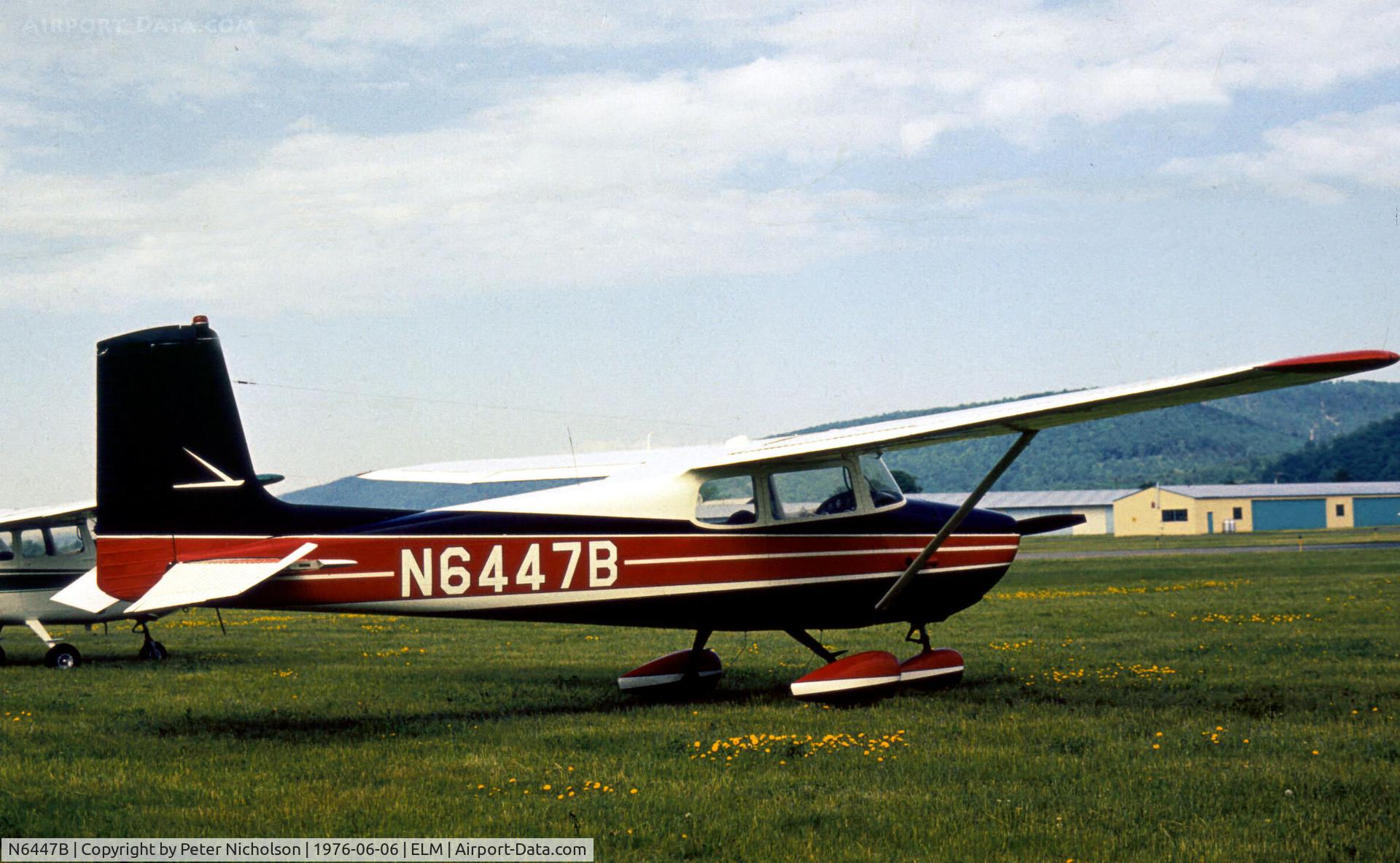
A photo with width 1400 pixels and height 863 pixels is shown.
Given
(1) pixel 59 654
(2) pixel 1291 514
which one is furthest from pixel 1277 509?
(1) pixel 59 654

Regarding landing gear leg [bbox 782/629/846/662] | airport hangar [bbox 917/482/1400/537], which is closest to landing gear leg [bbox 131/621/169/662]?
landing gear leg [bbox 782/629/846/662]

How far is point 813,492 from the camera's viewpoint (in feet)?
37.9

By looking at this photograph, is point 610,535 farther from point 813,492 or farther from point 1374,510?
point 1374,510

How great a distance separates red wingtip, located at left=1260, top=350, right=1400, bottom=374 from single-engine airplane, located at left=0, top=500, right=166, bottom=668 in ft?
46.1

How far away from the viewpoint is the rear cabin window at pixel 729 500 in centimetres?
1100

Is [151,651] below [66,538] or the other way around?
below

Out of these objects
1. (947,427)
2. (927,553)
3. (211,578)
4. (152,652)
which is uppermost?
(947,427)

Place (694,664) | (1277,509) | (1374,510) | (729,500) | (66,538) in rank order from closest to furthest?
1. (729,500)
2. (694,664)
3. (66,538)
4. (1277,509)
5. (1374,510)

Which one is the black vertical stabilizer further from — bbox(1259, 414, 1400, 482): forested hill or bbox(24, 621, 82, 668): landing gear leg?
bbox(1259, 414, 1400, 482): forested hill

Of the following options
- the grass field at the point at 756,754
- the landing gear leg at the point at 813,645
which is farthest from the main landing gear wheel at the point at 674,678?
the landing gear leg at the point at 813,645

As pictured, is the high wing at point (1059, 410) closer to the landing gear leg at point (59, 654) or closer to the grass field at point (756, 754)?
the grass field at point (756, 754)

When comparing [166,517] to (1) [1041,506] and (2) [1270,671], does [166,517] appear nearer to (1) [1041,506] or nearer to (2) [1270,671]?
(2) [1270,671]

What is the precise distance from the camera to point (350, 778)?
7.68m

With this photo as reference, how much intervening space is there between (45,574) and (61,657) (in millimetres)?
1203
